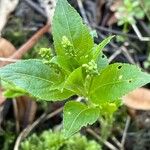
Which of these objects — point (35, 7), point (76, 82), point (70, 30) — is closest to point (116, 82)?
point (76, 82)

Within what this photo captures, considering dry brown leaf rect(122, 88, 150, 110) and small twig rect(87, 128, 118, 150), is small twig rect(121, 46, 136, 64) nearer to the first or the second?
dry brown leaf rect(122, 88, 150, 110)

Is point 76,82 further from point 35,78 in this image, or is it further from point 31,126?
point 31,126

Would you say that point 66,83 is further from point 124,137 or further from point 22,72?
point 124,137

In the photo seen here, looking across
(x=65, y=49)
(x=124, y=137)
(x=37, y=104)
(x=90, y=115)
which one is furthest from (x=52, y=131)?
(x=65, y=49)

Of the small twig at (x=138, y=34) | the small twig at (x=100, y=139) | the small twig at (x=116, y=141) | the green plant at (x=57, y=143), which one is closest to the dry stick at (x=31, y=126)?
the green plant at (x=57, y=143)

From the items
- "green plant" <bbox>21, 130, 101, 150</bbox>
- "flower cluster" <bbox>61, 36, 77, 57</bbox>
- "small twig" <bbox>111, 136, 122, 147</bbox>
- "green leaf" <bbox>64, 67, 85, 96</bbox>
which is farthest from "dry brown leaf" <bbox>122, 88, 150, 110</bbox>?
"flower cluster" <bbox>61, 36, 77, 57</bbox>

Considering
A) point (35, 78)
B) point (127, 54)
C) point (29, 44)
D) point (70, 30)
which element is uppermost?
point (70, 30)

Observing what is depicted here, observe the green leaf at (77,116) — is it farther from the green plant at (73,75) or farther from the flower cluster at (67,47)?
the flower cluster at (67,47)
